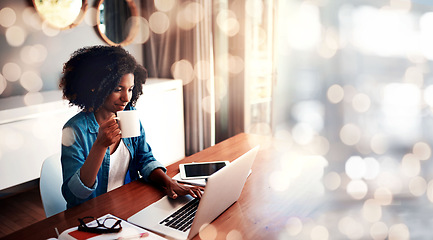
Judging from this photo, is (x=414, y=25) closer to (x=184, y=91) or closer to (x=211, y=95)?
(x=211, y=95)

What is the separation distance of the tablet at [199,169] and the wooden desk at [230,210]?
0.14 feet

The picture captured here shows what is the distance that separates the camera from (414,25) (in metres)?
3.05

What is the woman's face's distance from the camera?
4.21ft

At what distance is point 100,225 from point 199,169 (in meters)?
0.52

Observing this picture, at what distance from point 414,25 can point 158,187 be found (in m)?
2.86

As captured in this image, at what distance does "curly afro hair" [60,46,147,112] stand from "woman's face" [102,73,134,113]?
1 cm

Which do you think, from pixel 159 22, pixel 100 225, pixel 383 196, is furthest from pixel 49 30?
pixel 383 196

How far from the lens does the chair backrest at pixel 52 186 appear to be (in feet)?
3.90

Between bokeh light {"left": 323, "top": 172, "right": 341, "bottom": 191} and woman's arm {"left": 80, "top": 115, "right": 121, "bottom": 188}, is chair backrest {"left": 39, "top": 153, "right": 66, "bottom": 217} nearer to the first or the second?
woman's arm {"left": 80, "top": 115, "right": 121, "bottom": 188}

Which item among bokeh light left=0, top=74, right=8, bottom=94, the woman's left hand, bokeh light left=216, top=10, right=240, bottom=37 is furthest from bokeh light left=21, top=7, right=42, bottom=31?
the woman's left hand

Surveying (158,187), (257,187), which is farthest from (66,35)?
(257,187)

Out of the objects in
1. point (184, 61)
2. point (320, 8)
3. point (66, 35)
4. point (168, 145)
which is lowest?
point (168, 145)

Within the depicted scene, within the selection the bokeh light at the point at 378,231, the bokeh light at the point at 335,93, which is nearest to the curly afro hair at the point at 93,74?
the bokeh light at the point at 378,231

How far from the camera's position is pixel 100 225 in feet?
3.10
